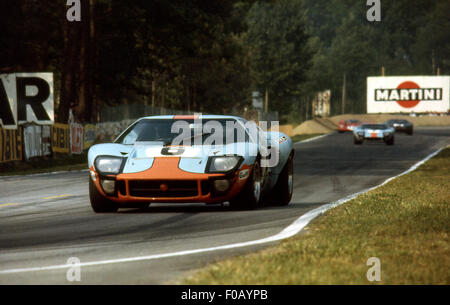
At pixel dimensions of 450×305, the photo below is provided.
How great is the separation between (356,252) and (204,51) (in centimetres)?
5687

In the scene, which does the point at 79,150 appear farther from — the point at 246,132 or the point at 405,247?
the point at 405,247

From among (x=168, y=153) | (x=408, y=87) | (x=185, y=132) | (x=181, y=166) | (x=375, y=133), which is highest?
(x=185, y=132)

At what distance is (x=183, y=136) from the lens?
10.7 meters

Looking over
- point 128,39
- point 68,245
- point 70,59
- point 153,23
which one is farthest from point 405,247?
point 128,39

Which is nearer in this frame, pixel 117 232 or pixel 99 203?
pixel 117 232

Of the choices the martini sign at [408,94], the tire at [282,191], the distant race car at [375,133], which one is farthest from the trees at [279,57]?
the tire at [282,191]

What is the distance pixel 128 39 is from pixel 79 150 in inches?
443

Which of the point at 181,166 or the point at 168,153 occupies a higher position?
the point at 168,153

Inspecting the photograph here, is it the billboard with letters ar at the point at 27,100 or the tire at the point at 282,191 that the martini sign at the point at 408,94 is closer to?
the billboard with letters ar at the point at 27,100

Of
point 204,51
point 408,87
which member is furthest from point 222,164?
point 408,87

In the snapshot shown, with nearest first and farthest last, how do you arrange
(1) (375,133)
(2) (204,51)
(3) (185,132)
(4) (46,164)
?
(3) (185,132) < (4) (46,164) < (1) (375,133) < (2) (204,51)

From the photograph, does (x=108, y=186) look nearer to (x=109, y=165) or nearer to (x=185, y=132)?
(x=109, y=165)

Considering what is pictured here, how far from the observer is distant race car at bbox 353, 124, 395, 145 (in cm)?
4091

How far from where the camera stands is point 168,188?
9938mm
